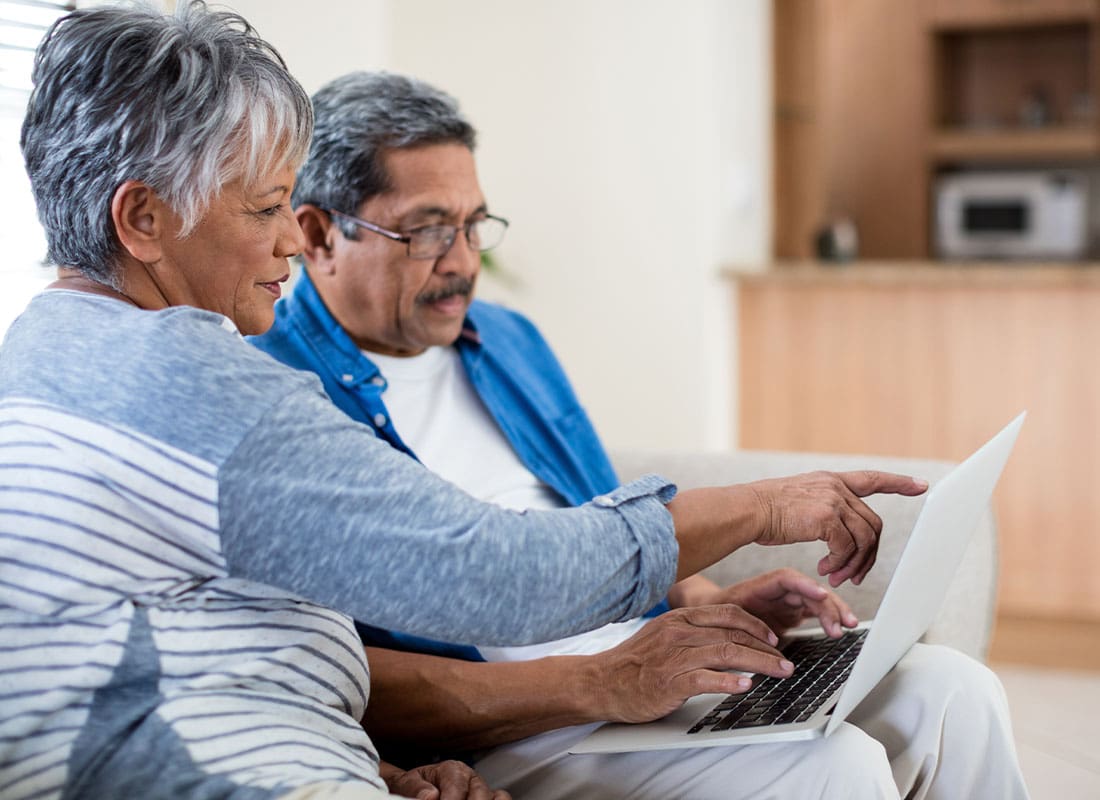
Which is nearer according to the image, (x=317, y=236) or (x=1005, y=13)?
(x=317, y=236)

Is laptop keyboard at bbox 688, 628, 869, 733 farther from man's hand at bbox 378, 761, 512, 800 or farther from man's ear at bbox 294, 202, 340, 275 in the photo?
man's ear at bbox 294, 202, 340, 275

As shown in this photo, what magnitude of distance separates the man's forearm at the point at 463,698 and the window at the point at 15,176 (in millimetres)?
698

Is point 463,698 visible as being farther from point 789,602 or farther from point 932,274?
point 932,274

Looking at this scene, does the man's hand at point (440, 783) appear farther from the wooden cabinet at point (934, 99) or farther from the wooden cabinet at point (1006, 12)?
the wooden cabinet at point (1006, 12)

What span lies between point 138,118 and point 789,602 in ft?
3.15

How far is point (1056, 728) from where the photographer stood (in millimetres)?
2746

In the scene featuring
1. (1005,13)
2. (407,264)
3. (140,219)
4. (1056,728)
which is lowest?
(1056,728)

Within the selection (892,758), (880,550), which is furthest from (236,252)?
(880,550)

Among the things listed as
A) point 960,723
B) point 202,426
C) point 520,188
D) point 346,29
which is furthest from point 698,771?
point 520,188

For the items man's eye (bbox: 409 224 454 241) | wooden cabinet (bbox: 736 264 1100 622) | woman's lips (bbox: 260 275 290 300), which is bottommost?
wooden cabinet (bbox: 736 264 1100 622)

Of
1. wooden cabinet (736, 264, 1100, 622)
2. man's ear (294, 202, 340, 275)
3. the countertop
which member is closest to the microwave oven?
the countertop

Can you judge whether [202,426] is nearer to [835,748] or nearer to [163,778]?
[163,778]

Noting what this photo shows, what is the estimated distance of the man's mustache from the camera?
1.70m

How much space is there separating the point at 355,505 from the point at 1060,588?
3.10 meters
